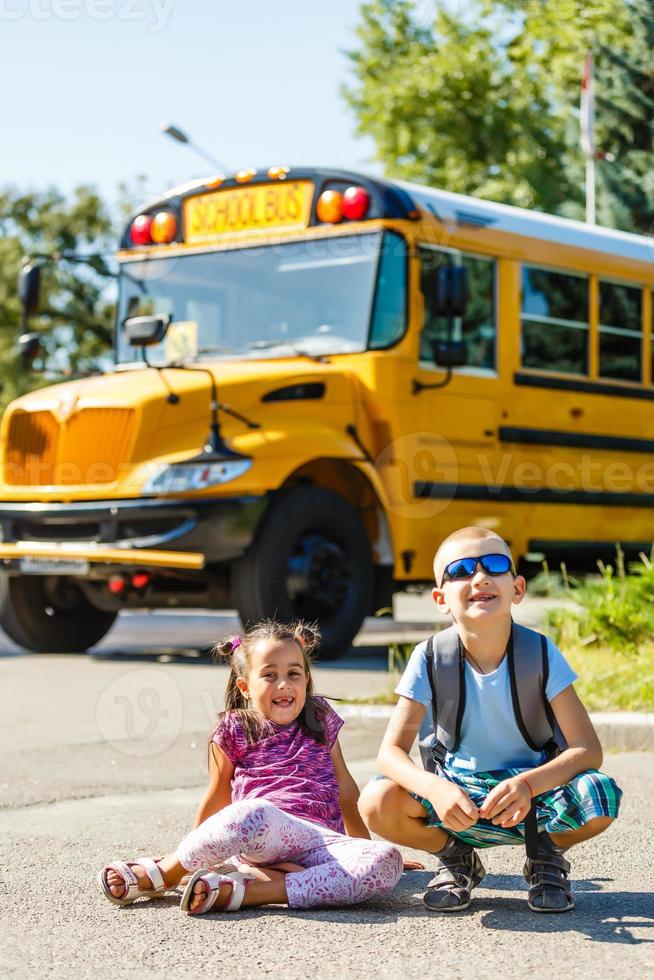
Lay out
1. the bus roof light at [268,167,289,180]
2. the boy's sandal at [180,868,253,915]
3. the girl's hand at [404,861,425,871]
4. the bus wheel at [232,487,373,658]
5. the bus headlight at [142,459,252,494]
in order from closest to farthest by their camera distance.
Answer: the boy's sandal at [180,868,253,915]
the girl's hand at [404,861,425,871]
the bus headlight at [142,459,252,494]
the bus wheel at [232,487,373,658]
the bus roof light at [268,167,289,180]

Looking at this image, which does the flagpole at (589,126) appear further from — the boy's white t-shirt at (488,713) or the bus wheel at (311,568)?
the boy's white t-shirt at (488,713)

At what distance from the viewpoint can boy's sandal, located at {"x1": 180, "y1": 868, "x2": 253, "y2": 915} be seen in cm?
371

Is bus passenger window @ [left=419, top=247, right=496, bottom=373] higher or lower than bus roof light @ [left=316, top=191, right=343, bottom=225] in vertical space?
lower

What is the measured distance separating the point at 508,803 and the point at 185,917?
82cm

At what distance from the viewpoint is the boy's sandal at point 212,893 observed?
3.71 metres

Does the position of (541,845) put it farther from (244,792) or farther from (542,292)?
(542,292)

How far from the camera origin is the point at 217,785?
4023mm

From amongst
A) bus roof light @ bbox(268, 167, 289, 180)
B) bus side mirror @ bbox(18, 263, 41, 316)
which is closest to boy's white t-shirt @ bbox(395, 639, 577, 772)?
bus roof light @ bbox(268, 167, 289, 180)

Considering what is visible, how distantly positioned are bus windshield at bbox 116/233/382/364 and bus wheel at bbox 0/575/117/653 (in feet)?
5.30

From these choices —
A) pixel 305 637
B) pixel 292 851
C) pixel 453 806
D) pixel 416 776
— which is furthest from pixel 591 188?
pixel 453 806

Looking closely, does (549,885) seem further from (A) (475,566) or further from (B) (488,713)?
(A) (475,566)

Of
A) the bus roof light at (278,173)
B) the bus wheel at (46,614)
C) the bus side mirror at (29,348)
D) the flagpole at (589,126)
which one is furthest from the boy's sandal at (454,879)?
the flagpole at (589,126)

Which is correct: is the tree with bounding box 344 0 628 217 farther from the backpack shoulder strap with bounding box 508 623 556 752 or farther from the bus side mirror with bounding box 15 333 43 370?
the backpack shoulder strap with bounding box 508 623 556 752

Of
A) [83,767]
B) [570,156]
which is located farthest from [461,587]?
[570,156]
